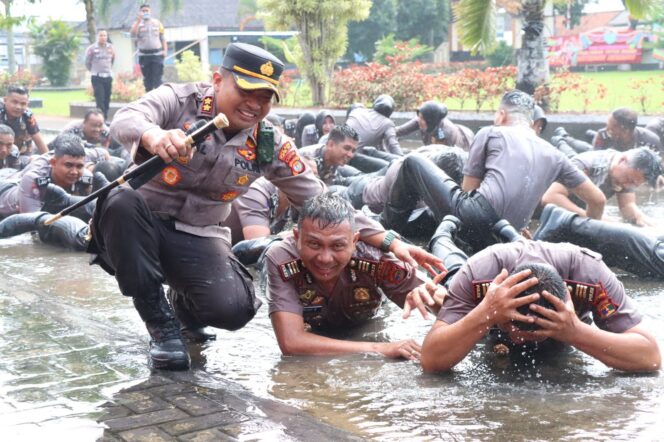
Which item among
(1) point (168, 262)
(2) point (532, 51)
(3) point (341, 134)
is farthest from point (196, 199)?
(2) point (532, 51)

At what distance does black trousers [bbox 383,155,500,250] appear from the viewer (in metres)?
6.45

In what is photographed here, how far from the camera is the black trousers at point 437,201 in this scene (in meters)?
6.45

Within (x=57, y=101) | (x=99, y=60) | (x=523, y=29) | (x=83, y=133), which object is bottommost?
(x=83, y=133)

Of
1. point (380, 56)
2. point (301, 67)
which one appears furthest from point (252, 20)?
point (301, 67)

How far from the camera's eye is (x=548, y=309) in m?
3.73

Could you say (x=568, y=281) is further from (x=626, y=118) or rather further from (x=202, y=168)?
(x=626, y=118)

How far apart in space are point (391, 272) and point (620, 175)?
12.4 feet

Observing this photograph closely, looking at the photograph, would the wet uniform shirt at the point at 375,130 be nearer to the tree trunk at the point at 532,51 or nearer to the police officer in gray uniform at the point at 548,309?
the tree trunk at the point at 532,51

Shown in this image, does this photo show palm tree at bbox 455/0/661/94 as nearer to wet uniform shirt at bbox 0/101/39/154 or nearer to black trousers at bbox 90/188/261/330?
wet uniform shirt at bbox 0/101/39/154

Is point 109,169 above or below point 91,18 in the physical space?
below

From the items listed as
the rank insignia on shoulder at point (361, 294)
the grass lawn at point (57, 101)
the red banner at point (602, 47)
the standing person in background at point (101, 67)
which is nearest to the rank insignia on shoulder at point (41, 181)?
the rank insignia on shoulder at point (361, 294)

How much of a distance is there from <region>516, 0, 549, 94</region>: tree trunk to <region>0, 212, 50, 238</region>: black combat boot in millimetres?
9835

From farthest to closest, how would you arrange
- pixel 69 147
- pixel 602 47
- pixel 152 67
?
pixel 602 47
pixel 152 67
pixel 69 147

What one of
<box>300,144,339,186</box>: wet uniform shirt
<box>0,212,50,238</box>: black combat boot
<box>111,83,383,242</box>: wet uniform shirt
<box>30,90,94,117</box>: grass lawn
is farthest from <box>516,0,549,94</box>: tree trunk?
<box>30,90,94,117</box>: grass lawn
